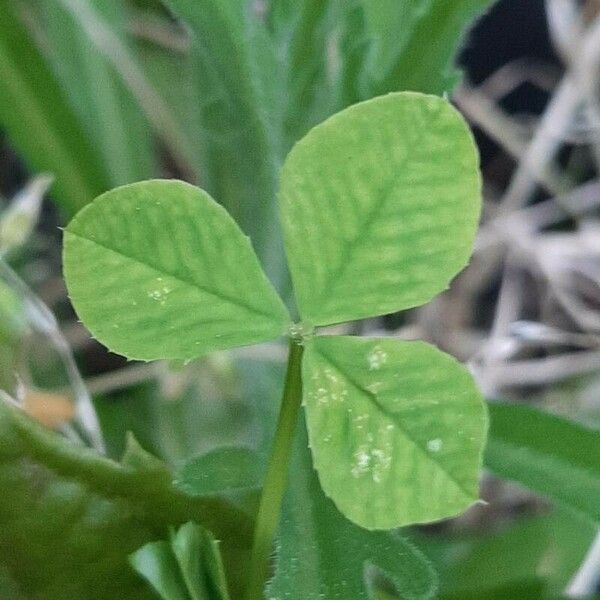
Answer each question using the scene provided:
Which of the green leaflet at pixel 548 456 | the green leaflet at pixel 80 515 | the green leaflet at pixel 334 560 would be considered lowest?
the green leaflet at pixel 548 456

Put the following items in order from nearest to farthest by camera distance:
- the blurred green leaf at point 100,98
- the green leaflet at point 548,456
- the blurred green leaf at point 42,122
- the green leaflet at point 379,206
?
the green leaflet at point 379,206 → the green leaflet at point 548,456 → the blurred green leaf at point 42,122 → the blurred green leaf at point 100,98

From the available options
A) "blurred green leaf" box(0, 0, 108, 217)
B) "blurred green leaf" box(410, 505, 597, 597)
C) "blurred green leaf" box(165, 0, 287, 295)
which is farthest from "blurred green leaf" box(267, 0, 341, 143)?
"blurred green leaf" box(410, 505, 597, 597)

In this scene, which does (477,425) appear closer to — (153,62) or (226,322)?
(226,322)

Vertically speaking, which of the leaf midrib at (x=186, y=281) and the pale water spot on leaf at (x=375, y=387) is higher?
the leaf midrib at (x=186, y=281)

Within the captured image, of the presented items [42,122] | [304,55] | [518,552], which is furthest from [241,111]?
[518,552]

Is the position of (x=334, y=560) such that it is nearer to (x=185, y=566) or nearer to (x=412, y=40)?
(x=185, y=566)

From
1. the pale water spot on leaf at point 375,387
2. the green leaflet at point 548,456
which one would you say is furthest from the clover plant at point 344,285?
the green leaflet at point 548,456

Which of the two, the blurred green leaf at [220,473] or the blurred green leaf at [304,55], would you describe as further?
the blurred green leaf at [304,55]

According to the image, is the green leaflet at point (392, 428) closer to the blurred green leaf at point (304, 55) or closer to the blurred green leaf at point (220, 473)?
the blurred green leaf at point (220, 473)
